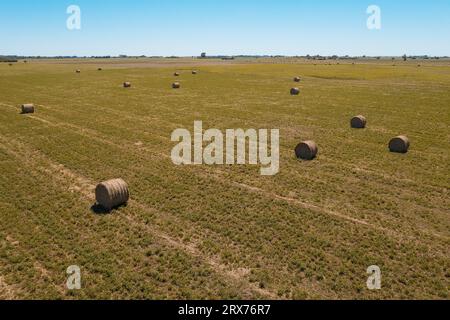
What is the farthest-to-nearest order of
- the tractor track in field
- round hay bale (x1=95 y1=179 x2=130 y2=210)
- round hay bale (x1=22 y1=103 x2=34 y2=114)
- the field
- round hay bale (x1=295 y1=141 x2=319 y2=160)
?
round hay bale (x1=22 y1=103 x2=34 y2=114) < round hay bale (x1=295 y1=141 x2=319 y2=160) < round hay bale (x1=95 y1=179 x2=130 y2=210) < the tractor track in field < the field

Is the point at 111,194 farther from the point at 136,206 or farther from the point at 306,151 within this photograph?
the point at 306,151

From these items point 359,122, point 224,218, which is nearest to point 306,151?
point 224,218

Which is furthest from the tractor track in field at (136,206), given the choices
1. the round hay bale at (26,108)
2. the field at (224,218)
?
the round hay bale at (26,108)

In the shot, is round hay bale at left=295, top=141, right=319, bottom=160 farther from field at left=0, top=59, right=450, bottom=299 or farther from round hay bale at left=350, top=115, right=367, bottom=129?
round hay bale at left=350, top=115, right=367, bottom=129

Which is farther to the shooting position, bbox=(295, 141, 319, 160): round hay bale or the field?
bbox=(295, 141, 319, 160): round hay bale

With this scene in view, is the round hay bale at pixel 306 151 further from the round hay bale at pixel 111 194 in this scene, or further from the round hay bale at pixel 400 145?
the round hay bale at pixel 111 194

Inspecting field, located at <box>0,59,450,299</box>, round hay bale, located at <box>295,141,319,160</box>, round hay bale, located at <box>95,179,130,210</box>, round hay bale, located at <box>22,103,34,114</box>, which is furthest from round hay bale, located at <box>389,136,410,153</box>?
round hay bale, located at <box>22,103,34,114</box>
